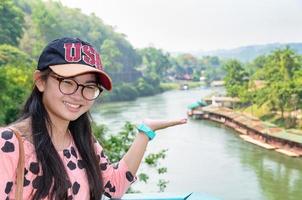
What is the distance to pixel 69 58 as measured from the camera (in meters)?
0.56

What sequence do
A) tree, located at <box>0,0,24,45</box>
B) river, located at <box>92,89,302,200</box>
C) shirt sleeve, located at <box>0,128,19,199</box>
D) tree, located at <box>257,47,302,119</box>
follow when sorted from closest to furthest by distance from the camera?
shirt sleeve, located at <box>0,128,19,199</box> → river, located at <box>92,89,302,200</box> → tree, located at <box>257,47,302,119</box> → tree, located at <box>0,0,24,45</box>

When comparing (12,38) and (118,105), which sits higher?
(12,38)

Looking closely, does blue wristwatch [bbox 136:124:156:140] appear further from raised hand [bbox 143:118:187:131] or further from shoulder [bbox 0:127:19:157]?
shoulder [bbox 0:127:19:157]

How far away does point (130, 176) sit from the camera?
71 centimetres

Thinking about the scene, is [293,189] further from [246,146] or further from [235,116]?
[235,116]

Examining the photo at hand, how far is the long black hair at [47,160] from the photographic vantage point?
55 cm

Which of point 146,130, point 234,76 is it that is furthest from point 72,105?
point 234,76

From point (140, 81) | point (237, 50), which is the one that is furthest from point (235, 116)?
point (237, 50)

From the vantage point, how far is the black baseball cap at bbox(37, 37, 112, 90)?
22.0 inches

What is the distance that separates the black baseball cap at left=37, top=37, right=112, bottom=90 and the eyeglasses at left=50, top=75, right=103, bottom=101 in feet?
0.05

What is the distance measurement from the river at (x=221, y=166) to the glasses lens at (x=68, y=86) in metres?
3.77

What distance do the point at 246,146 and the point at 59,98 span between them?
997 cm

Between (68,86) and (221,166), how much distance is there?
7932 mm

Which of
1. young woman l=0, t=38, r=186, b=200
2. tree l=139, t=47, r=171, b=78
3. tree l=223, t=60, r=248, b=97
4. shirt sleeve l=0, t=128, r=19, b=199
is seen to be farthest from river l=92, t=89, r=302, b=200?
tree l=139, t=47, r=171, b=78
